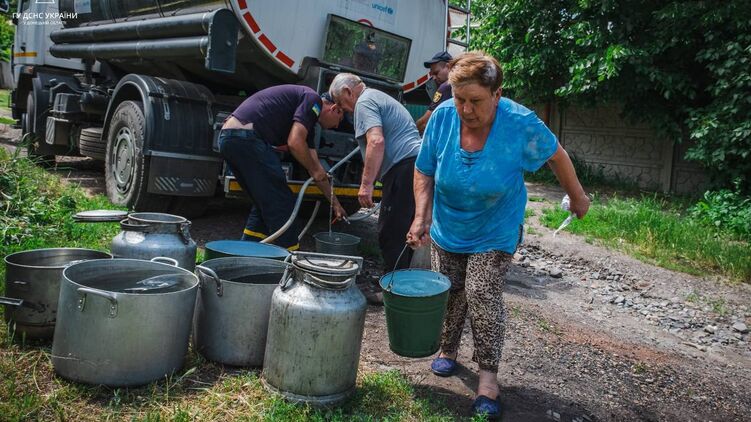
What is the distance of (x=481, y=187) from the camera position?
2.87 metres

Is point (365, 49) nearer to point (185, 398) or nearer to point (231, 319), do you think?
point (231, 319)

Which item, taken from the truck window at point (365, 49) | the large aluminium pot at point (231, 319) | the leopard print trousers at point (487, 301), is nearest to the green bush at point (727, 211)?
the truck window at point (365, 49)

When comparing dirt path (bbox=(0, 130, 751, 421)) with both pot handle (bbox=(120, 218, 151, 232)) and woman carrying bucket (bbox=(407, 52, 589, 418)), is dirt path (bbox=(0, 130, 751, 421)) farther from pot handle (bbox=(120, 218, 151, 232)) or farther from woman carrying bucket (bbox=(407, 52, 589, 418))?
pot handle (bbox=(120, 218, 151, 232))

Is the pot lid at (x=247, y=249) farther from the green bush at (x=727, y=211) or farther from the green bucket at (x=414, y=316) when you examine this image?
the green bush at (x=727, y=211)

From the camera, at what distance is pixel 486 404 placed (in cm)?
292

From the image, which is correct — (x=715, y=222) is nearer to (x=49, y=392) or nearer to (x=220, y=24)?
(x=220, y=24)

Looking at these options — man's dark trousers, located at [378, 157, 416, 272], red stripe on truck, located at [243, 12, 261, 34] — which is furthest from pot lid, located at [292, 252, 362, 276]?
red stripe on truck, located at [243, 12, 261, 34]

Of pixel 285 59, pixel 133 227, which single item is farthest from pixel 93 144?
pixel 133 227

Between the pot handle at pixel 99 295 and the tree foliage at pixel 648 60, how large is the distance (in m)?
8.66

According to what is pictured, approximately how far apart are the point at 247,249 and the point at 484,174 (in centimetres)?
158

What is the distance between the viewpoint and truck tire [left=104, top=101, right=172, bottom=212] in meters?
5.70

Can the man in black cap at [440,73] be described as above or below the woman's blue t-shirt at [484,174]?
above

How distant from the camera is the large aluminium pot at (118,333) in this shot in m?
2.59

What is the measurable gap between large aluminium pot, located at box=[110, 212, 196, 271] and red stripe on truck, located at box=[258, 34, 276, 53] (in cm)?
240
